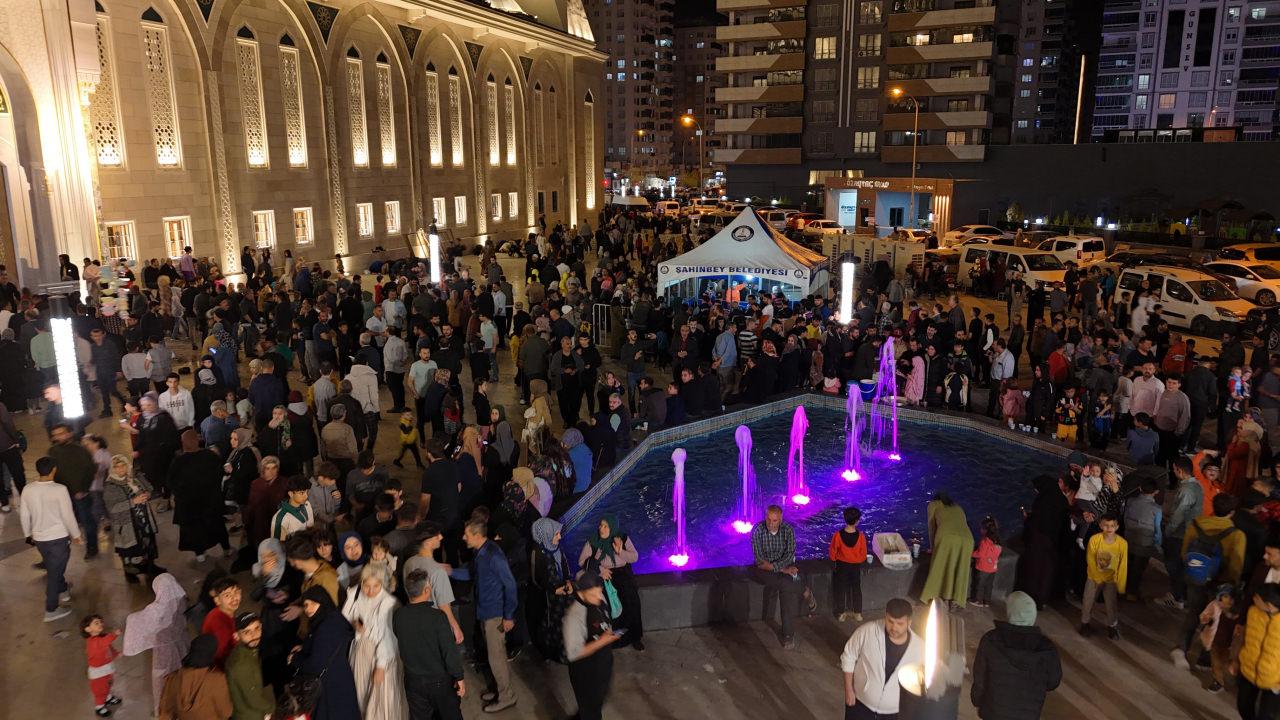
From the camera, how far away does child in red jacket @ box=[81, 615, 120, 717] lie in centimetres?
601

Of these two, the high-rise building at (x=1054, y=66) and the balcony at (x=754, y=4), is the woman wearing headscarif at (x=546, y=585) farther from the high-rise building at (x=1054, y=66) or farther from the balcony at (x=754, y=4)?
the high-rise building at (x=1054, y=66)

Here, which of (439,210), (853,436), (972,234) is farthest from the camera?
(972,234)

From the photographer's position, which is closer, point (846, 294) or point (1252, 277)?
point (846, 294)

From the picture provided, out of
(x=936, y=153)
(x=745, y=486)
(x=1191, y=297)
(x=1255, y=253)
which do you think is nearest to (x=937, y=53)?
(x=936, y=153)

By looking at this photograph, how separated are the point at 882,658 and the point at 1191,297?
1923 cm

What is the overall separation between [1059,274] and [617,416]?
1951 centimetres

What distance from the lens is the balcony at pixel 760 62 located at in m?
61.9

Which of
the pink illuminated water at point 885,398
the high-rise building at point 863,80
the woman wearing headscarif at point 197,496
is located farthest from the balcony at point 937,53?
the woman wearing headscarif at point 197,496

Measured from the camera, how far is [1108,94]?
3829 inches

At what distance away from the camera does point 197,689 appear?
197 inches

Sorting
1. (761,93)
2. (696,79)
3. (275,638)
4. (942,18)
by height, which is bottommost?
(275,638)

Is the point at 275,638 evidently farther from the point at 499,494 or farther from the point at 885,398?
the point at 885,398

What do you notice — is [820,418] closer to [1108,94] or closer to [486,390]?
[486,390]

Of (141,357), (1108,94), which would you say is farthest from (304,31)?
(1108,94)
